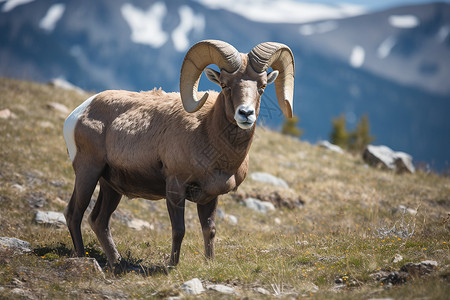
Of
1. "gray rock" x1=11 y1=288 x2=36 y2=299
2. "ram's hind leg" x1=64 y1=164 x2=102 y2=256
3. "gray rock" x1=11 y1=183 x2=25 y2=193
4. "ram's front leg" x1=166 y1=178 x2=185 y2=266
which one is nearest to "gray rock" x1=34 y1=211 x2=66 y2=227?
"gray rock" x1=11 y1=183 x2=25 y2=193

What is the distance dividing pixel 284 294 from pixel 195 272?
1.40 m

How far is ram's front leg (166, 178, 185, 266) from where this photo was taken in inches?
253

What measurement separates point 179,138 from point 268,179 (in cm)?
733

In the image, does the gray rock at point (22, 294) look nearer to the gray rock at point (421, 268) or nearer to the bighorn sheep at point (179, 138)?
the bighorn sheep at point (179, 138)

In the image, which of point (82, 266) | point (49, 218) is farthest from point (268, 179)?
point (82, 266)

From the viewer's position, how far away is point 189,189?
21.6 feet

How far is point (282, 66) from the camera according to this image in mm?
7238

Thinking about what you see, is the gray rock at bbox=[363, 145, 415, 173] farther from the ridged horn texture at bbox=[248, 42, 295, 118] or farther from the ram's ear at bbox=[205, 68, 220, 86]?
the ram's ear at bbox=[205, 68, 220, 86]

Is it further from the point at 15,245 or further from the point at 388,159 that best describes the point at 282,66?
the point at 388,159

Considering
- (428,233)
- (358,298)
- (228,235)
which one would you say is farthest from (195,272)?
(428,233)

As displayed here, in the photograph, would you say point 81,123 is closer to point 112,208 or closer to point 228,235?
point 112,208

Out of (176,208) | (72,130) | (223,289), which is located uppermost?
(72,130)

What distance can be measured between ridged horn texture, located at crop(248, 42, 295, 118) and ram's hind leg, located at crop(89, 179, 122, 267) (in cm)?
341

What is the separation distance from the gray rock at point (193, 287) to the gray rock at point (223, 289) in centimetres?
13
